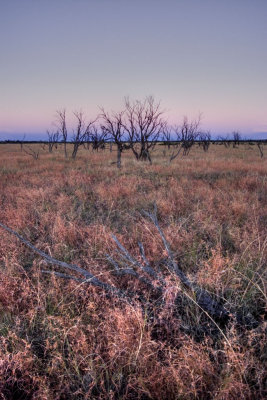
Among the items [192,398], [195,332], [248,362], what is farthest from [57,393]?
[248,362]

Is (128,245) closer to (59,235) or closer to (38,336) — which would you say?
(59,235)

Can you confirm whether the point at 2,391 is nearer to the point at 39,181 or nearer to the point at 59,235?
the point at 59,235

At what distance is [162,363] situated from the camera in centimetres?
141

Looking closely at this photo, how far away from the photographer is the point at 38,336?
1.72m

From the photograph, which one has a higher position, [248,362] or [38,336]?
[248,362]

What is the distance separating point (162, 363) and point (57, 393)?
634 millimetres

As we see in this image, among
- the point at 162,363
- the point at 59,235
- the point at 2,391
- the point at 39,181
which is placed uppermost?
the point at 39,181

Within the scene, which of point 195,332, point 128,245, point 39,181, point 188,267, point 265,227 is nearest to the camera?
point 195,332

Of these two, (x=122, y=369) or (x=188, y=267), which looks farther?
(x=188, y=267)

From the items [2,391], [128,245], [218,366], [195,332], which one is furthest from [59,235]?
[218,366]

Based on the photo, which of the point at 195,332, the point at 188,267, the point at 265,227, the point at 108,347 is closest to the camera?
the point at 108,347

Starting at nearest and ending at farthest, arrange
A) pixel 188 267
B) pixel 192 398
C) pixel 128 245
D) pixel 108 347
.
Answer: pixel 192 398 < pixel 108 347 < pixel 188 267 < pixel 128 245

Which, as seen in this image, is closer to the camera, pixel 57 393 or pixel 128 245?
pixel 57 393

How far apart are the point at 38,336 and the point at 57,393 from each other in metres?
0.54
